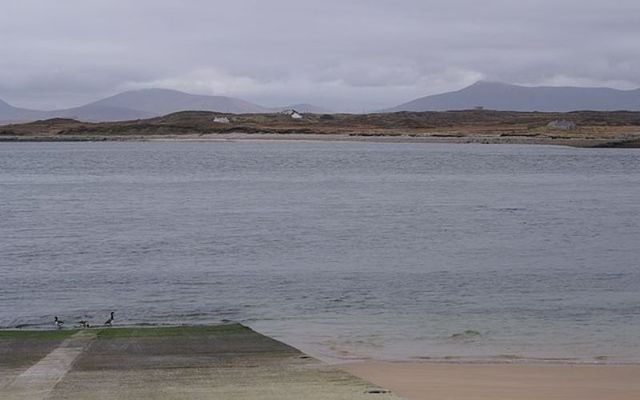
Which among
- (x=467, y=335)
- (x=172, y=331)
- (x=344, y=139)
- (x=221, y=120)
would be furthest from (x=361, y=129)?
(x=172, y=331)

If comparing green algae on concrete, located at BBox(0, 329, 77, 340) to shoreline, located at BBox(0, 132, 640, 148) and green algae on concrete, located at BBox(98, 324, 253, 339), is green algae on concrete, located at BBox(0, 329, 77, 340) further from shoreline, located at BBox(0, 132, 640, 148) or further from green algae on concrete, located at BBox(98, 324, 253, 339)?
shoreline, located at BBox(0, 132, 640, 148)

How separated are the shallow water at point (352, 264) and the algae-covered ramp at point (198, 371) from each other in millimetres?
1545

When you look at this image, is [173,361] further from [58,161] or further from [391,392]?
[58,161]

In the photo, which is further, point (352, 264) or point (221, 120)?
point (221, 120)

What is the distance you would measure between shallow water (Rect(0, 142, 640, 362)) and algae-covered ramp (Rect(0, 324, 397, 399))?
1545mm

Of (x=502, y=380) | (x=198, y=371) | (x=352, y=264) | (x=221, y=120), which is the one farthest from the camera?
(x=221, y=120)

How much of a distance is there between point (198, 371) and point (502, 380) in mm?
Answer: 3708

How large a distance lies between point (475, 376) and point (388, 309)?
19.1 ft

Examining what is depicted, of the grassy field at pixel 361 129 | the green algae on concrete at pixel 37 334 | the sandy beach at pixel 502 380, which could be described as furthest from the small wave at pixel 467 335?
the grassy field at pixel 361 129

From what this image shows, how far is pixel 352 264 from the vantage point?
24.5m

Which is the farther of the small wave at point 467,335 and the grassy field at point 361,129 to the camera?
the grassy field at point 361,129

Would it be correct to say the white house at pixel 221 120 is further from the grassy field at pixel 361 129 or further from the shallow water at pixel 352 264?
the shallow water at pixel 352 264

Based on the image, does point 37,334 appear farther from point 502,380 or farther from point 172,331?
point 502,380

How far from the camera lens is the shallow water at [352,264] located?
54.0 feet
